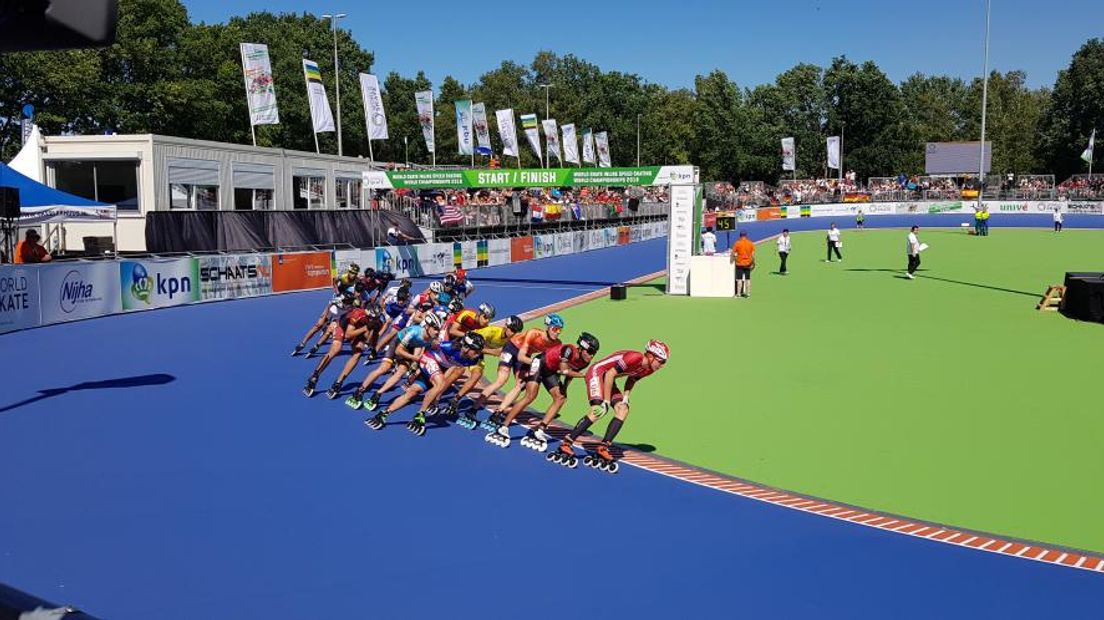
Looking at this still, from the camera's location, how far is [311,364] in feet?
60.4

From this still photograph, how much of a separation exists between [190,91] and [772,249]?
136 feet

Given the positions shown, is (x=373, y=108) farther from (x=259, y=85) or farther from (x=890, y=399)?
(x=890, y=399)

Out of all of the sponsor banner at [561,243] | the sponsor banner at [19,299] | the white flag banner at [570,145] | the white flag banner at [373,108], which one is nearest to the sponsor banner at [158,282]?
the sponsor banner at [19,299]

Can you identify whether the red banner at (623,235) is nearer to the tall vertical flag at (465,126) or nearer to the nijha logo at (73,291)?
the tall vertical flag at (465,126)

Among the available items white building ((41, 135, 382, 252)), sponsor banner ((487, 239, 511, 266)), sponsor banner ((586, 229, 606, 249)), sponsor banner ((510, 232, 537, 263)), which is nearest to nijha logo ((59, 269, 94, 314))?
white building ((41, 135, 382, 252))

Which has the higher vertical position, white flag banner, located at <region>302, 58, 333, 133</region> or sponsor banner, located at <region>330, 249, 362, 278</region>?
white flag banner, located at <region>302, 58, 333, 133</region>

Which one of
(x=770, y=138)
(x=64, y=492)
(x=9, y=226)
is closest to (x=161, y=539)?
(x=64, y=492)

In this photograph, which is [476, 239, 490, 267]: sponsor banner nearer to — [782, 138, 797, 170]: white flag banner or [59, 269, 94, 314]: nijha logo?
[59, 269, 94, 314]: nijha logo

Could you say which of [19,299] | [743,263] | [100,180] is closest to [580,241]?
[743,263]

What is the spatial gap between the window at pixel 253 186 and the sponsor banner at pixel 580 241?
17.6 m

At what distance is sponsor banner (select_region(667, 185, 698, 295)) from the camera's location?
29484mm

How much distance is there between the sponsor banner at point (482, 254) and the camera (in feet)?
138

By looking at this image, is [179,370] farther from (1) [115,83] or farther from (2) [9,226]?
(1) [115,83]

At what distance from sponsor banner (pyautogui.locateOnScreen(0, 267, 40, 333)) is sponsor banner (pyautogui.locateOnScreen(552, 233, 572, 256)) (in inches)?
1172
